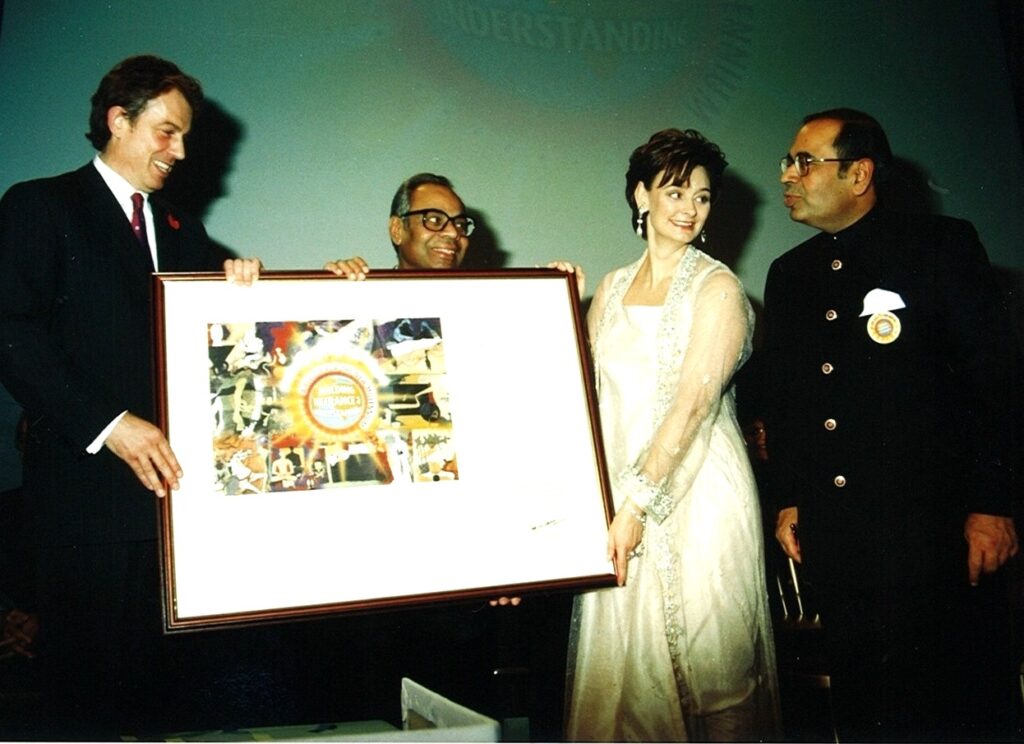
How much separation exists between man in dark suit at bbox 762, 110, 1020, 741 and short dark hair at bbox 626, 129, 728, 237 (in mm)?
371

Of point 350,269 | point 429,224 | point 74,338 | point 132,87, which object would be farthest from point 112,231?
point 429,224

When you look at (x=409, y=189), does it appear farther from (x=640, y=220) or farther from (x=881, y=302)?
(x=881, y=302)

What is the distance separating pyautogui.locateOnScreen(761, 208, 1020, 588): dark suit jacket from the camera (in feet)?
5.79

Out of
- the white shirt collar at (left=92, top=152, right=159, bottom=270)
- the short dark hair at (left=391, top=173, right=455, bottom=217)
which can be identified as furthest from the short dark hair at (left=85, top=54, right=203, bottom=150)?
the short dark hair at (left=391, top=173, right=455, bottom=217)

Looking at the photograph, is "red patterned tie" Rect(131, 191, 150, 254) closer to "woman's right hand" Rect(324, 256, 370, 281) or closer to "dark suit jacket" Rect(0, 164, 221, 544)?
"dark suit jacket" Rect(0, 164, 221, 544)

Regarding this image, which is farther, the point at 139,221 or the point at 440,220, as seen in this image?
the point at 440,220

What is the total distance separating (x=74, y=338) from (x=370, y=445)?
0.57 meters

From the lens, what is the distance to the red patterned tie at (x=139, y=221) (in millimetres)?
1673

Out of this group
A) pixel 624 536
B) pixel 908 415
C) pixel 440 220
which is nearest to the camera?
pixel 624 536

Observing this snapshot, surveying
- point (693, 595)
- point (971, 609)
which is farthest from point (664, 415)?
point (971, 609)

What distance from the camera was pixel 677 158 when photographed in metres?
1.80

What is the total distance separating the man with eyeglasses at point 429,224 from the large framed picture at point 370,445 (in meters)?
0.55

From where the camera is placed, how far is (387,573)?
4.70 ft

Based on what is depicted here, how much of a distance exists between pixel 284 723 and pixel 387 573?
947mm
